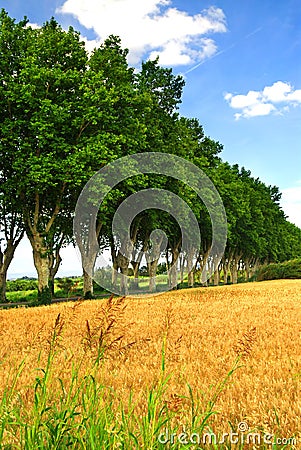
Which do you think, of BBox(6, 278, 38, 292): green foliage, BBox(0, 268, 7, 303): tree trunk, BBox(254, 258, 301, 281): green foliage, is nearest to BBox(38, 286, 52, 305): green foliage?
BBox(0, 268, 7, 303): tree trunk

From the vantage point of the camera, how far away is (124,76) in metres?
33.4

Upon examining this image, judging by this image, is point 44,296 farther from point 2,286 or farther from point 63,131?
point 63,131

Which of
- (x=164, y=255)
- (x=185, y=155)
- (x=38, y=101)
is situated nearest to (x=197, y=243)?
(x=164, y=255)

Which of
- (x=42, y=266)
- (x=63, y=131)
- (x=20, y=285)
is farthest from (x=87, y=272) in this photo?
(x=20, y=285)

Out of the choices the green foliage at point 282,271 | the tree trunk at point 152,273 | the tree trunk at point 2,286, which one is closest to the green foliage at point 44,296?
the tree trunk at point 2,286

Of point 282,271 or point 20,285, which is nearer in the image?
point 282,271

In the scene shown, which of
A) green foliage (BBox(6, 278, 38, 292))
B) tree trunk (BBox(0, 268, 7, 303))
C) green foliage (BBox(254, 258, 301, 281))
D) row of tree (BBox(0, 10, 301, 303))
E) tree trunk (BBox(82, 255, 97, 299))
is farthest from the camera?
green foliage (BBox(6, 278, 38, 292))

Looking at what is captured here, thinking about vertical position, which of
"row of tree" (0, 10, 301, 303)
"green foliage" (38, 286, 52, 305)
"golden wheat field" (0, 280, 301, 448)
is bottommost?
"golden wheat field" (0, 280, 301, 448)

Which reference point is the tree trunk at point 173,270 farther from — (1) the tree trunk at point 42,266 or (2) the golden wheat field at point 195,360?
(2) the golden wheat field at point 195,360

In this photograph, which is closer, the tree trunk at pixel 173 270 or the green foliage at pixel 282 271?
the green foliage at pixel 282 271

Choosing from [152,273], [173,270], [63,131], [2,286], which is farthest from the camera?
[173,270]

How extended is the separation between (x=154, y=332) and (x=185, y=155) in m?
33.2

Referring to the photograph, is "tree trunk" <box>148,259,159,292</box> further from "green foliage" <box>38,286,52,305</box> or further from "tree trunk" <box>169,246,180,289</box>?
"green foliage" <box>38,286,52,305</box>

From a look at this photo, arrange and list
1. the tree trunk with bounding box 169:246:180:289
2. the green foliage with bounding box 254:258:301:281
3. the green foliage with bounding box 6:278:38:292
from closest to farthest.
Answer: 1. the green foliage with bounding box 254:258:301:281
2. the tree trunk with bounding box 169:246:180:289
3. the green foliage with bounding box 6:278:38:292
